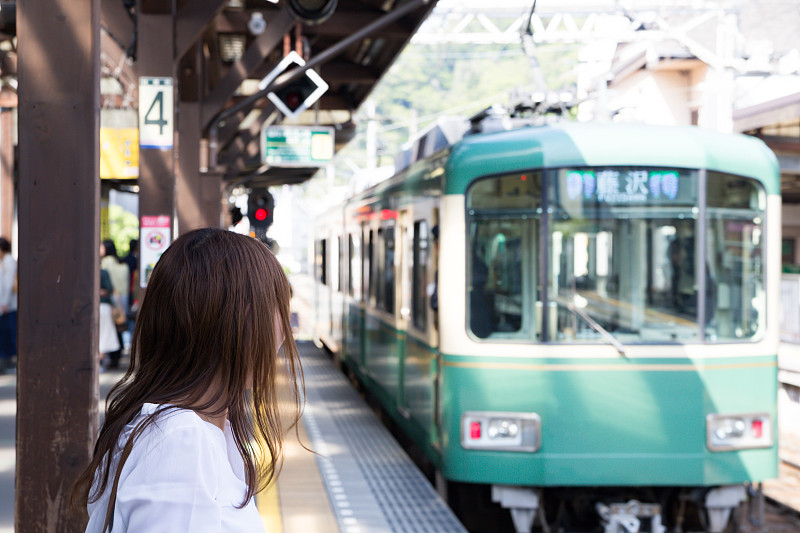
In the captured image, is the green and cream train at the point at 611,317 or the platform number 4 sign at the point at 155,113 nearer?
the green and cream train at the point at 611,317

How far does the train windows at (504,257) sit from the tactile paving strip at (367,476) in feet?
3.78

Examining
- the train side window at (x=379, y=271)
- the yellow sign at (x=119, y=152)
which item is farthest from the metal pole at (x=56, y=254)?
the yellow sign at (x=119, y=152)

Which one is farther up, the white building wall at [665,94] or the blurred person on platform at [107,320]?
the white building wall at [665,94]

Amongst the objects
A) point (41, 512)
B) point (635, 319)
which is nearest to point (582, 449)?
point (635, 319)

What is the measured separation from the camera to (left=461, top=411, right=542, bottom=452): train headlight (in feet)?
19.9

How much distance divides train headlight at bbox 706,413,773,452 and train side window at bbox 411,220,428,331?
2.06m

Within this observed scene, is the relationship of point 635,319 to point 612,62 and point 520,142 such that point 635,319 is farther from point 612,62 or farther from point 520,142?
point 612,62

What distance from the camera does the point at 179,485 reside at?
4.39 feet

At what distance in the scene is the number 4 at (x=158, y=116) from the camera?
7.16 m

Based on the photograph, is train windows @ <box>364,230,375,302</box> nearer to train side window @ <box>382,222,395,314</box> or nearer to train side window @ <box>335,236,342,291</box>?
train side window @ <box>382,222,395,314</box>

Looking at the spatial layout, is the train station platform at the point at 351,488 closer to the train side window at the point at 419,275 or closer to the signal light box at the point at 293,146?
the train side window at the point at 419,275

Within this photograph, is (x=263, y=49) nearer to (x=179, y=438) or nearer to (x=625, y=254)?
(x=625, y=254)

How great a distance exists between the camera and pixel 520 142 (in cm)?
629

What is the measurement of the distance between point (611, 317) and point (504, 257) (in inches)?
28.4
